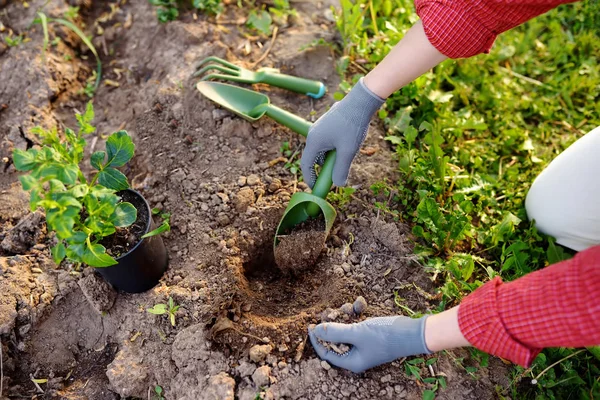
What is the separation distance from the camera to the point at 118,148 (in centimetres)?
152

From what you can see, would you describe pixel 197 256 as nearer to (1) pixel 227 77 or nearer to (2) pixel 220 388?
(2) pixel 220 388

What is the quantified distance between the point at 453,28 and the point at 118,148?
3.43 ft

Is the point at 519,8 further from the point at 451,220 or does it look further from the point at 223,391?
the point at 223,391

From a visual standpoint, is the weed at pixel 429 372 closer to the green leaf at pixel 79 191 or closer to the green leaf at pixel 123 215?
the green leaf at pixel 123 215

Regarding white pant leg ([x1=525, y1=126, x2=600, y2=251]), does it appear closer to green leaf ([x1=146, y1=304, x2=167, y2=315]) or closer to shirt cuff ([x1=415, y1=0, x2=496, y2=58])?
shirt cuff ([x1=415, y1=0, x2=496, y2=58])

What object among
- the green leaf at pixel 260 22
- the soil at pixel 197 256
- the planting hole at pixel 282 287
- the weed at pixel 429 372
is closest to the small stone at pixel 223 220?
the soil at pixel 197 256

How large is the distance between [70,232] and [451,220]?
124cm

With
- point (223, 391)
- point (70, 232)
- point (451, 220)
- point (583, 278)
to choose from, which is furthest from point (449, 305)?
point (70, 232)

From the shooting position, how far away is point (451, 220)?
180 cm

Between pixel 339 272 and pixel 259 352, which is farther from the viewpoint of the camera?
pixel 339 272

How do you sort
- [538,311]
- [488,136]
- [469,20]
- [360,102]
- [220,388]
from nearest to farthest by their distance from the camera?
[538,311] < [469,20] < [220,388] < [360,102] < [488,136]

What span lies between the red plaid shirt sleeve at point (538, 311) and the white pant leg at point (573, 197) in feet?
2.35

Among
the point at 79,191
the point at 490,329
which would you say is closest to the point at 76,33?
the point at 79,191

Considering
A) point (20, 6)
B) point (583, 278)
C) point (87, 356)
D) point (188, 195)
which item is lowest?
point (87, 356)
